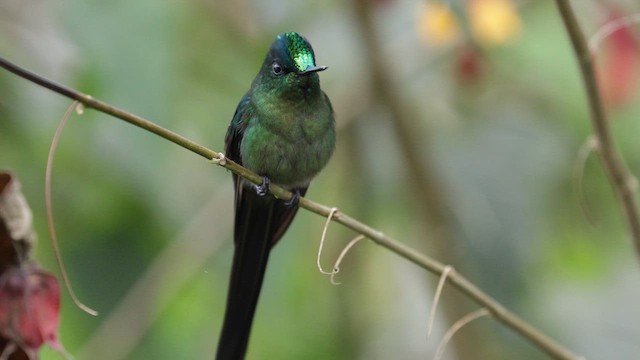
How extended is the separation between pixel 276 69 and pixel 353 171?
1.09 m

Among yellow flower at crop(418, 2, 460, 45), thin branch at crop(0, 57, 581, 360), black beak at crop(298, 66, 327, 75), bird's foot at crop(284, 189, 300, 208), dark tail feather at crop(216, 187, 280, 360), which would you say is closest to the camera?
thin branch at crop(0, 57, 581, 360)

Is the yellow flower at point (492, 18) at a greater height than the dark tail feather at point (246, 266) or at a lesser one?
greater

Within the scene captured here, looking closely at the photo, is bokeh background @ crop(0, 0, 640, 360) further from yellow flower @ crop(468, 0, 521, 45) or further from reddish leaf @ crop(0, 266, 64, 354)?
reddish leaf @ crop(0, 266, 64, 354)

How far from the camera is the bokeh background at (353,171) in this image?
2.90m

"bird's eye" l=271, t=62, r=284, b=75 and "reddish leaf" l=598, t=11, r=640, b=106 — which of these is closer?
"bird's eye" l=271, t=62, r=284, b=75

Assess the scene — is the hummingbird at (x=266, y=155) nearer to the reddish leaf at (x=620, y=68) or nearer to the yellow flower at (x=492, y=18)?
the yellow flower at (x=492, y=18)

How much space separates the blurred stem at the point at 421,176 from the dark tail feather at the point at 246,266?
2.10 ft

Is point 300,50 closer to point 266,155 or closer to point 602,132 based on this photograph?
point 266,155

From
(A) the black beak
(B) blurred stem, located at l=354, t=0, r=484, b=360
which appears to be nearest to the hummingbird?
(A) the black beak

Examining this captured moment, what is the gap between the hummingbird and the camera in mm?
2477

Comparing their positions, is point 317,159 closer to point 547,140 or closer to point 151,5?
point 151,5

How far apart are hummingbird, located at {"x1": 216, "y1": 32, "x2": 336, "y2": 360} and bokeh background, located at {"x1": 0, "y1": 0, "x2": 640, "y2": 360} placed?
1.02ft

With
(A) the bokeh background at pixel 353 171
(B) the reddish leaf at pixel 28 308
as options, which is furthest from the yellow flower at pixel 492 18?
(B) the reddish leaf at pixel 28 308

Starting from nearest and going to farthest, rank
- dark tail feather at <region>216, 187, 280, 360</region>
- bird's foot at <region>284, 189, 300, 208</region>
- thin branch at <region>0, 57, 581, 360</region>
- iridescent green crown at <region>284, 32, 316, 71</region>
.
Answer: thin branch at <region>0, 57, 581, 360</region> → iridescent green crown at <region>284, 32, 316, 71</region> → dark tail feather at <region>216, 187, 280, 360</region> → bird's foot at <region>284, 189, 300, 208</region>
